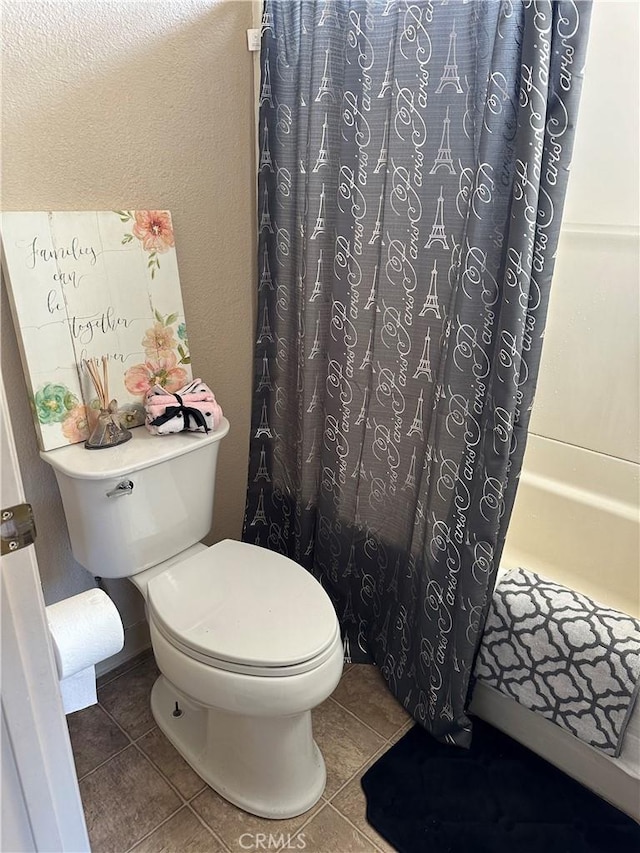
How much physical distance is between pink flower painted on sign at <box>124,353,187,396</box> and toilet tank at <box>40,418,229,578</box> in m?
0.12

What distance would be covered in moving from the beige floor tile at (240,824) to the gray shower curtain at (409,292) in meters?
0.44

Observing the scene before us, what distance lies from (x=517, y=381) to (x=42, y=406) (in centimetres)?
108

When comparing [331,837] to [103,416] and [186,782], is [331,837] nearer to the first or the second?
[186,782]

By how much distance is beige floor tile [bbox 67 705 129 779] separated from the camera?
61.4 inches

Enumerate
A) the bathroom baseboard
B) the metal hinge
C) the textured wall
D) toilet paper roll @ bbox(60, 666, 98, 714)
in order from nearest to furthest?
1. the metal hinge
2. toilet paper roll @ bbox(60, 666, 98, 714)
3. the textured wall
4. the bathroom baseboard

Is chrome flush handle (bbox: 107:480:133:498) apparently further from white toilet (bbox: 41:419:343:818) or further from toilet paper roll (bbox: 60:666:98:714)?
toilet paper roll (bbox: 60:666:98:714)

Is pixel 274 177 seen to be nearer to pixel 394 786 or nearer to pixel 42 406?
pixel 42 406

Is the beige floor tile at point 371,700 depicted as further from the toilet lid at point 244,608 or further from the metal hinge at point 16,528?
the metal hinge at point 16,528

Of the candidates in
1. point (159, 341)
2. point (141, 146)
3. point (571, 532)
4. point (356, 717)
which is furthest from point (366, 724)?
point (141, 146)

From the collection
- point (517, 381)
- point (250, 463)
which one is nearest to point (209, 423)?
point (250, 463)

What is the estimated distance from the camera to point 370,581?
5.94ft

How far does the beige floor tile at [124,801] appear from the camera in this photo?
138cm

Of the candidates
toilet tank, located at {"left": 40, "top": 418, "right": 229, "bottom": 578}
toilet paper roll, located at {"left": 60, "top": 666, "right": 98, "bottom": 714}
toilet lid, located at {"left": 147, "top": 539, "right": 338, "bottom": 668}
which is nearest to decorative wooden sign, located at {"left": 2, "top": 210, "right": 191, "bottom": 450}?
toilet tank, located at {"left": 40, "top": 418, "right": 229, "bottom": 578}

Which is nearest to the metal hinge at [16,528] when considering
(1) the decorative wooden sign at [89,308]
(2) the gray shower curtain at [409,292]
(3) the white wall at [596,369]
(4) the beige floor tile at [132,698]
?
(1) the decorative wooden sign at [89,308]
